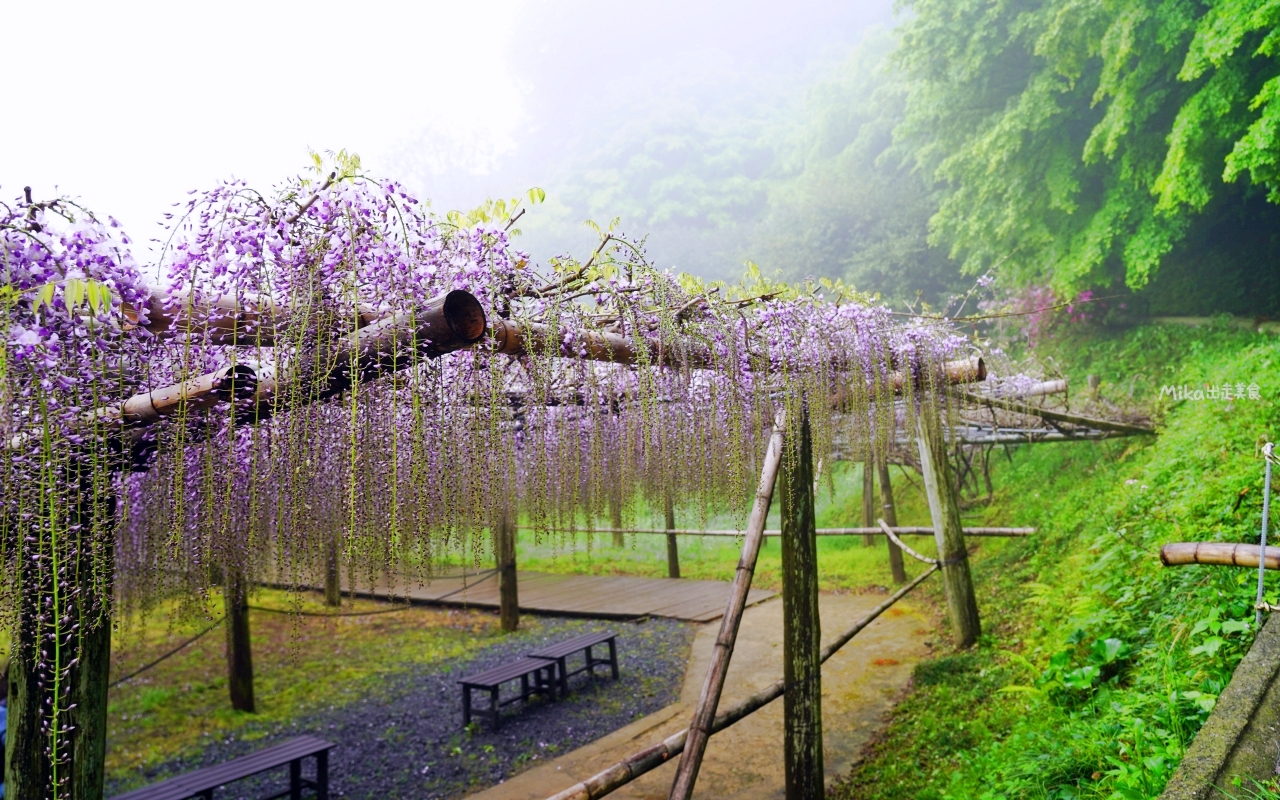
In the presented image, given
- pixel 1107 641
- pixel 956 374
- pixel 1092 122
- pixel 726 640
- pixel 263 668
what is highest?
pixel 1092 122

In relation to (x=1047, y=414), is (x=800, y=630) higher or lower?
lower

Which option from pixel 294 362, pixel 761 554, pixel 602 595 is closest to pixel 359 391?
pixel 294 362

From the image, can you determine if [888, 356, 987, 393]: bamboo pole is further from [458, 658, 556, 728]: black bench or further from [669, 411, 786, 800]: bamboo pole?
[458, 658, 556, 728]: black bench

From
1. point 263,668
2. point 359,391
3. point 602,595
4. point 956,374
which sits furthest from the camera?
point 602,595

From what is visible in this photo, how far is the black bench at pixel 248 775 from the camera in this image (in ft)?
13.4

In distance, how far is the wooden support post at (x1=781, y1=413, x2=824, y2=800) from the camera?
3926 millimetres

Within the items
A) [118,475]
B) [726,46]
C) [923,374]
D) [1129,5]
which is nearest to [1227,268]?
[1129,5]

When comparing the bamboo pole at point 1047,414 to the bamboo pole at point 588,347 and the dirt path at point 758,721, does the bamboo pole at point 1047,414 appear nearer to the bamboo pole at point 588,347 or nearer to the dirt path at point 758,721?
the dirt path at point 758,721

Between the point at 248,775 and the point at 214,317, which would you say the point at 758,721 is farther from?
the point at 214,317

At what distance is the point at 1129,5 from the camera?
8.38 m

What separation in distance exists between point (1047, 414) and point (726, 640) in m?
5.10

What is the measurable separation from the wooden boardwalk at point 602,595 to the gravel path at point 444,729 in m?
1.35

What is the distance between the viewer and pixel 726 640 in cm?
328

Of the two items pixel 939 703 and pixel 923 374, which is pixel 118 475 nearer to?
pixel 923 374
